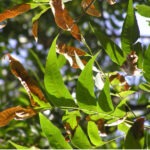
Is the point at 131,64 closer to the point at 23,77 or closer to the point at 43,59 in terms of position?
the point at 23,77

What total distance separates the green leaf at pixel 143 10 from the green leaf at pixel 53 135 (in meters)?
0.28

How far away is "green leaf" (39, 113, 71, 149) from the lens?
78 cm

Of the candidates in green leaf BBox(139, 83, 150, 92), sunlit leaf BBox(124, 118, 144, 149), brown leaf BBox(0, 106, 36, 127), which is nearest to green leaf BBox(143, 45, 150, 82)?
green leaf BBox(139, 83, 150, 92)

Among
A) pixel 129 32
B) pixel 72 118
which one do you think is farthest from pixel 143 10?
pixel 72 118

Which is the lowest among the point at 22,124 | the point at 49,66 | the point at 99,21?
the point at 22,124

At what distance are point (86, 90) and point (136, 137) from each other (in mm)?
147

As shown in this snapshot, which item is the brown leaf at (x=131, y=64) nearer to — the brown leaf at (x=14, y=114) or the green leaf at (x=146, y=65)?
the green leaf at (x=146, y=65)

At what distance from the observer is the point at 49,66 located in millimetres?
749

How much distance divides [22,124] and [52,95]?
3.43ft

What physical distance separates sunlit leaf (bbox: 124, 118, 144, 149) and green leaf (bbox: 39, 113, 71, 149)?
175 mm

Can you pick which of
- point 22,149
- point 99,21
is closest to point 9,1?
point 99,21

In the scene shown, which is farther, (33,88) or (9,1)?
(9,1)

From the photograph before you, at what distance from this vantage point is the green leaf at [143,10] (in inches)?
31.4

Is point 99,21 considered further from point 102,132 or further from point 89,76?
point 89,76
